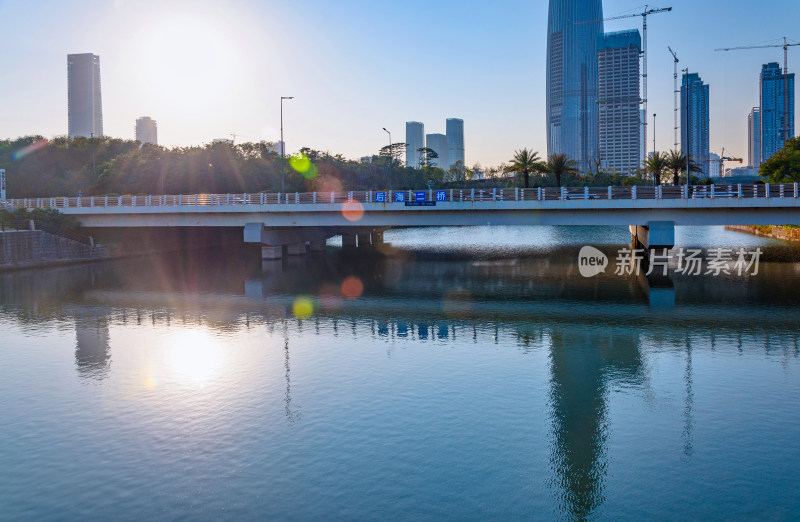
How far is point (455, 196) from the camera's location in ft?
200

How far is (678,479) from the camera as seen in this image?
16.9 m

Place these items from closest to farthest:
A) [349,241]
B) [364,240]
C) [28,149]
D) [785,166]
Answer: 1. [785,166]
2. [349,241]
3. [364,240]
4. [28,149]

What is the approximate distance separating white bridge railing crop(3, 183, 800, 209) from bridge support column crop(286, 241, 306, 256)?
34.8 feet

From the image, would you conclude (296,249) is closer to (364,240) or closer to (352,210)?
(352,210)

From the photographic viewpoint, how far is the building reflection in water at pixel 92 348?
27.7m

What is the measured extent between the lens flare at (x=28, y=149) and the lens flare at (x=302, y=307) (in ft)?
312

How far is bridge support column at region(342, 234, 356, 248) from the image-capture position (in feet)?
320

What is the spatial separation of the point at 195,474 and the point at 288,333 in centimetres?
1771

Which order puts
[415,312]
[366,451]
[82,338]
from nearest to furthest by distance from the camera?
[366,451] < [82,338] < [415,312]

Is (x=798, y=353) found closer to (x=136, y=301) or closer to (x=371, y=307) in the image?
(x=371, y=307)

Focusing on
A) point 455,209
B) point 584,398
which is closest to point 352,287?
point 455,209

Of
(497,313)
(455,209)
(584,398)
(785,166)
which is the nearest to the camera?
(584,398)

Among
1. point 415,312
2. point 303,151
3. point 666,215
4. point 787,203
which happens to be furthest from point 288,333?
point 303,151

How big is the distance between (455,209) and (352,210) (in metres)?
9.39
